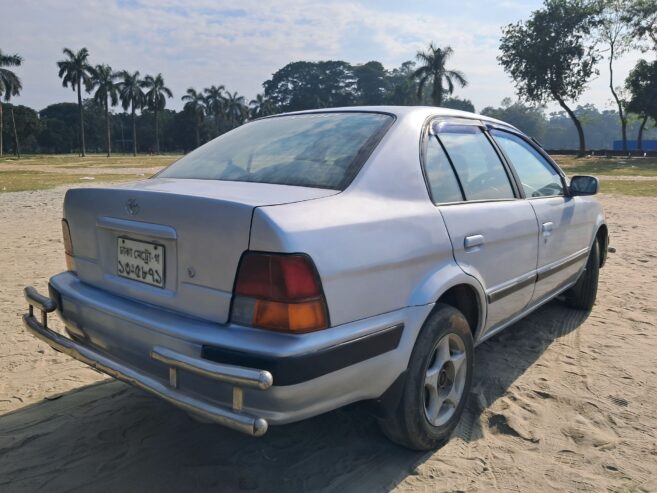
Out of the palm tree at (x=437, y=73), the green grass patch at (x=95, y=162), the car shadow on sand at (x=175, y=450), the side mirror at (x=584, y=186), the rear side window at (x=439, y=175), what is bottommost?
the car shadow on sand at (x=175, y=450)

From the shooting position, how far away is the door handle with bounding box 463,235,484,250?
8.90ft

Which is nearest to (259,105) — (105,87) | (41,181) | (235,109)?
(235,109)

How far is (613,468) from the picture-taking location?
8.23 feet

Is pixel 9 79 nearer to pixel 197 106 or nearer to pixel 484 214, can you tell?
pixel 197 106

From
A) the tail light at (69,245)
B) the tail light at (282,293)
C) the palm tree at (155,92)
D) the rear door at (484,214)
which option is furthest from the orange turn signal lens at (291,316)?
the palm tree at (155,92)

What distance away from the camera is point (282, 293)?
6.39 feet

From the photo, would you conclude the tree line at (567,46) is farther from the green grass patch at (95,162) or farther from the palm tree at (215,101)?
the palm tree at (215,101)

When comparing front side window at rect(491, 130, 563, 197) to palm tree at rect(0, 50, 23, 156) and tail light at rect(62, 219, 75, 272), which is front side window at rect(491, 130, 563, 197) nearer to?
tail light at rect(62, 219, 75, 272)

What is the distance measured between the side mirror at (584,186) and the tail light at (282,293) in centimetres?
286

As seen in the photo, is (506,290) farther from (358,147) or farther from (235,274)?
(235,274)

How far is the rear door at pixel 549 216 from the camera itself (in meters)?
3.57

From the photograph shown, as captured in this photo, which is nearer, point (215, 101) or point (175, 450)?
point (175, 450)

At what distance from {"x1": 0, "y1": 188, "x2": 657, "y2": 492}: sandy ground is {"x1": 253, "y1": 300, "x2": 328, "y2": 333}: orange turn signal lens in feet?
2.45

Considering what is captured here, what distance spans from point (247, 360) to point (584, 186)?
316cm
